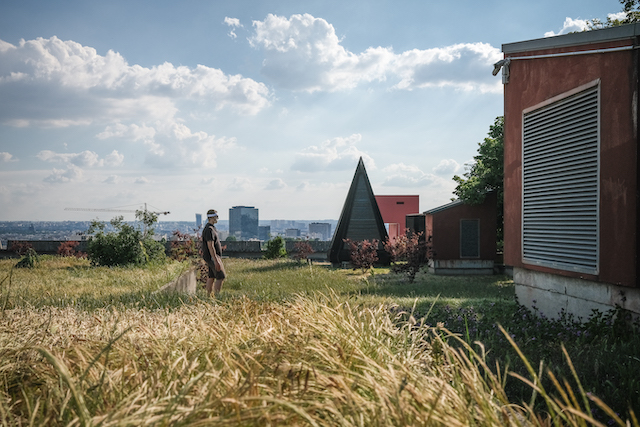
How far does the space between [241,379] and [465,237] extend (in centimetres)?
1523

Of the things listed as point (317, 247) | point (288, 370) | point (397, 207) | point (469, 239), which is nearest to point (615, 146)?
point (288, 370)

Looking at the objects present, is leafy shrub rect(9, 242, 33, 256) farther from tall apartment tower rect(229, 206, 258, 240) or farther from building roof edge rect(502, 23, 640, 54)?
tall apartment tower rect(229, 206, 258, 240)

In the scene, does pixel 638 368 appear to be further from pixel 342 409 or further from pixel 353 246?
pixel 353 246

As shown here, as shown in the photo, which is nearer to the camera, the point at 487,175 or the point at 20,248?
the point at 487,175

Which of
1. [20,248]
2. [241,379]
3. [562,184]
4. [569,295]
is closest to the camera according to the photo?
[241,379]

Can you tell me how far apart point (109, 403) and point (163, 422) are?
0.49 metres

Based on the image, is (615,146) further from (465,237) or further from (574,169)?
(465,237)

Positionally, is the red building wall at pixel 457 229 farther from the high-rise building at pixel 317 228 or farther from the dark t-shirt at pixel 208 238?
the high-rise building at pixel 317 228

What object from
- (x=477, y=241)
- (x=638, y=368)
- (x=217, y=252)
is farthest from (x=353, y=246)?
(x=638, y=368)

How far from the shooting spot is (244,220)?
455 feet

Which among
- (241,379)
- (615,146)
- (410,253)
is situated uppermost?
(615,146)

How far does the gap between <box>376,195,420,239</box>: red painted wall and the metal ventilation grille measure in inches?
757

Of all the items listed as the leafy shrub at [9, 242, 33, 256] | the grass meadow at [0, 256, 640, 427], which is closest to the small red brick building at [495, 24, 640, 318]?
the grass meadow at [0, 256, 640, 427]

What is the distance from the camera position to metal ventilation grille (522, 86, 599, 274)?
21.1 ft
